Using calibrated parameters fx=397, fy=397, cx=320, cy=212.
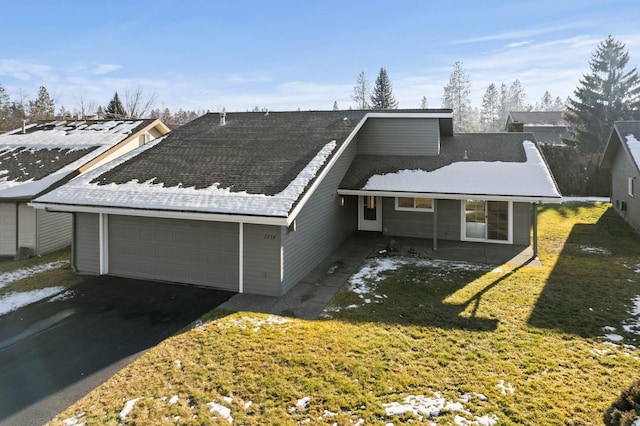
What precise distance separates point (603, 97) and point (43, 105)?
62492 mm

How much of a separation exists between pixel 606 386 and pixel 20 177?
17.9 m

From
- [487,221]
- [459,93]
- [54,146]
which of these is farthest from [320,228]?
[459,93]

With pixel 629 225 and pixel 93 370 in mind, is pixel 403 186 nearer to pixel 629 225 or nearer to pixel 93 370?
pixel 93 370

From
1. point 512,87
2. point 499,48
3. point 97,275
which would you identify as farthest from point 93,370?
point 512,87

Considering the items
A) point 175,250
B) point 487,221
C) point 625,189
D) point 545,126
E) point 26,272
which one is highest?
point 545,126

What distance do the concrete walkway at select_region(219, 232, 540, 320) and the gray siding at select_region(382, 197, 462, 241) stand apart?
1.48ft

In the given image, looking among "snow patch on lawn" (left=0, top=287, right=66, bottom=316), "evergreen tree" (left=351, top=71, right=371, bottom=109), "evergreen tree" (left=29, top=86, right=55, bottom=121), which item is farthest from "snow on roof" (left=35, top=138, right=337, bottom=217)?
"evergreen tree" (left=351, top=71, right=371, bottom=109)

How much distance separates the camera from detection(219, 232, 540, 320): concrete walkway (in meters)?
8.67

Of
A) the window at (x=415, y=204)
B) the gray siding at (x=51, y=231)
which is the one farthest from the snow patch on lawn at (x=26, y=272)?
the window at (x=415, y=204)

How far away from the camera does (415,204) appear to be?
15203mm

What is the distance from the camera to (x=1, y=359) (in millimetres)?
6512

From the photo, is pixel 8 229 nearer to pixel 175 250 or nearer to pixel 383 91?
pixel 175 250

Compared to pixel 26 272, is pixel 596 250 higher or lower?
higher

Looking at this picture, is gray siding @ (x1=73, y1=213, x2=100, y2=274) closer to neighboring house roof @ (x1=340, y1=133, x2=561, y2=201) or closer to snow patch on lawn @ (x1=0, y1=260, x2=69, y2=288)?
snow patch on lawn @ (x1=0, y1=260, x2=69, y2=288)
